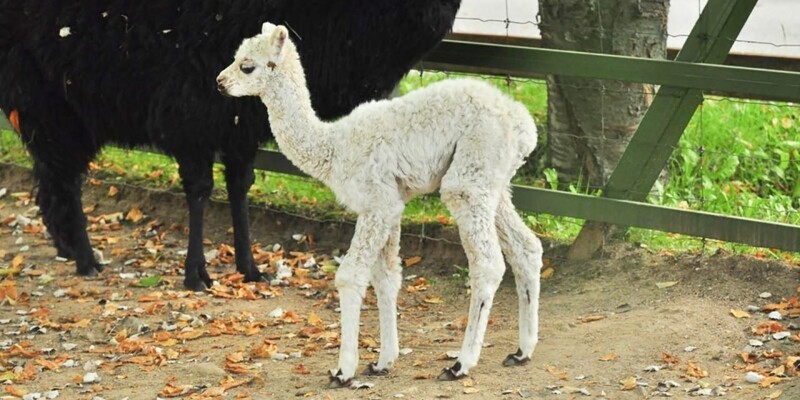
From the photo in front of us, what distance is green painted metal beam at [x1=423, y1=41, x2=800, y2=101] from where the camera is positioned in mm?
6473

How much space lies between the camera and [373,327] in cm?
676

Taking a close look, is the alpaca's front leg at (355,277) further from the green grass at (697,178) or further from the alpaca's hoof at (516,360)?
the green grass at (697,178)

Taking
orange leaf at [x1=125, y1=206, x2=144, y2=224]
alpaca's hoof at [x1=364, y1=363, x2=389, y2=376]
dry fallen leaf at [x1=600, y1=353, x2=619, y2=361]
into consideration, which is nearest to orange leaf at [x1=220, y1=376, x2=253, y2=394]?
alpaca's hoof at [x1=364, y1=363, x2=389, y2=376]

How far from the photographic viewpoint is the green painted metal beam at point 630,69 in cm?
647

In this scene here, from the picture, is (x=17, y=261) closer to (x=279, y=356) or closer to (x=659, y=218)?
(x=279, y=356)

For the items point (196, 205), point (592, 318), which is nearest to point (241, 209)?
point (196, 205)

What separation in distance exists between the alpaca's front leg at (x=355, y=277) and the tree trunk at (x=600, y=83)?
2.26 m

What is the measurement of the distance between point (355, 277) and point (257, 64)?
1.01m

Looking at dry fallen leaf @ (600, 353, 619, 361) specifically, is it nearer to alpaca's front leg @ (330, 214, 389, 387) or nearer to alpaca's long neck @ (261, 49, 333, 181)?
alpaca's front leg @ (330, 214, 389, 387)

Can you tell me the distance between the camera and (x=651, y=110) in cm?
679

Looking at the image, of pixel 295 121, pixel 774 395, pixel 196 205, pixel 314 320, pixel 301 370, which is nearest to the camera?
pixel 774 395

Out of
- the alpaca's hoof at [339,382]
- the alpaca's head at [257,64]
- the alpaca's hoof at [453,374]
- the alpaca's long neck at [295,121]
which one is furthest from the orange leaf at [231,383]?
the alpaca's head at [257,64]

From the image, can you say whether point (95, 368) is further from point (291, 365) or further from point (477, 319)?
point (477, 319)

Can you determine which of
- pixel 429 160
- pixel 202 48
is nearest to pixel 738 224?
pixel 429 160
